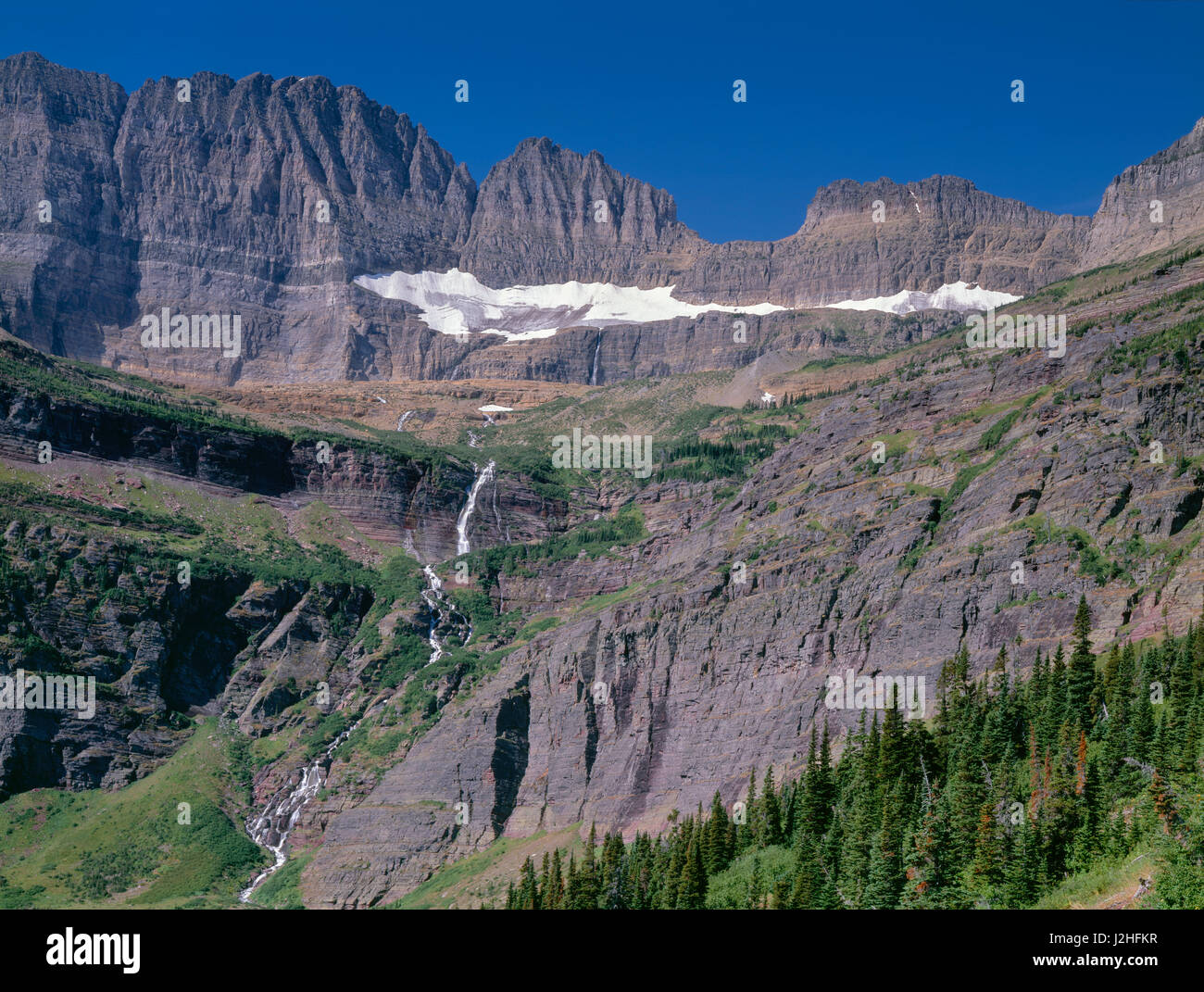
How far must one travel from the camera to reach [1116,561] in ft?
450

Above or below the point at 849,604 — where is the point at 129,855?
below

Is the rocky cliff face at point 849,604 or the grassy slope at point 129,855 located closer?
the rocky cliff face at point 849,604

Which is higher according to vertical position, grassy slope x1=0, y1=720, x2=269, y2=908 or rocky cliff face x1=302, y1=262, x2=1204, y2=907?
rocky cliff face x1=302, y1=262, x2=1204, y2=907

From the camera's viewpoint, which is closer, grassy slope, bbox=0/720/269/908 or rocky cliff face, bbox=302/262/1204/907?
rocky cliff face, bbox=302/262/1204/907

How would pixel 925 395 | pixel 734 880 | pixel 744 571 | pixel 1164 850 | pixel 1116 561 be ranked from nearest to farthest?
pixel 1164 850, pixel 734 880, pixel 1116 561, pixel 744 571, pixel 925 395

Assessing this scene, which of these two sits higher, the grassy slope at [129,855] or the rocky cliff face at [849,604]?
the rocky cliff face at [849,604]

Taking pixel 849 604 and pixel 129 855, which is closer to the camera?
pixel 849 604

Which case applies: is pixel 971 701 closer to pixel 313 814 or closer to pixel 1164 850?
pixel 1164 850

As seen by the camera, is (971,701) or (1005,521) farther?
(1005,521)

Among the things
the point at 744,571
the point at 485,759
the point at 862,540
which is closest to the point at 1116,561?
the point at 862,540
